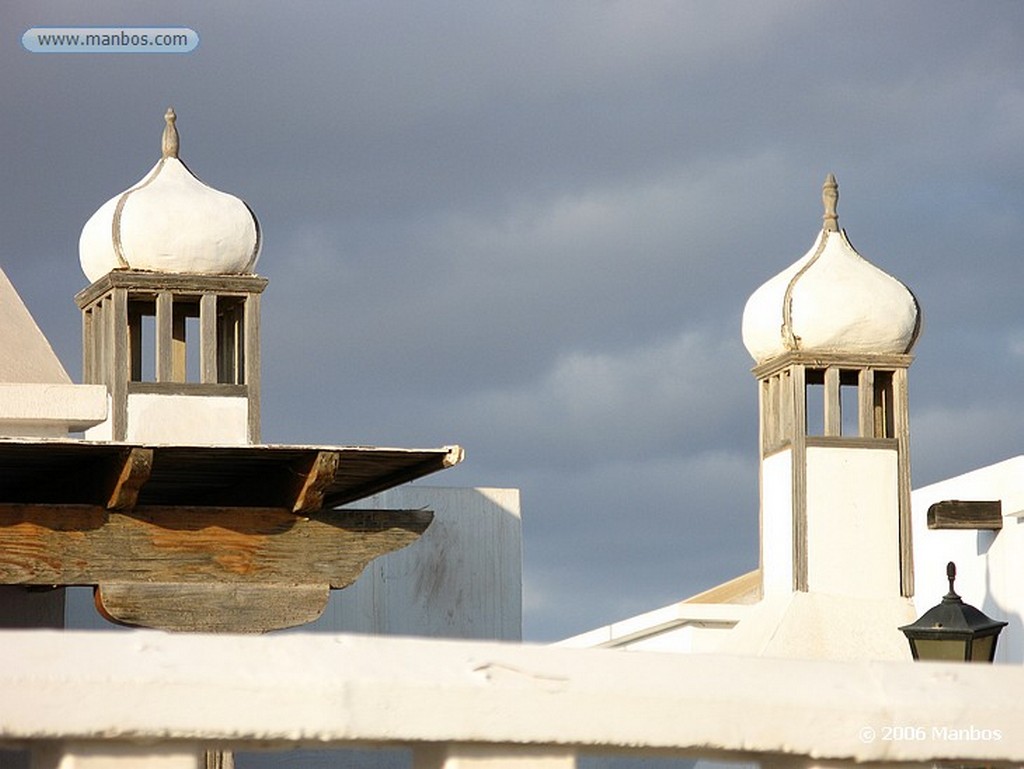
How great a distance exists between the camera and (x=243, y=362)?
14594 millimetres

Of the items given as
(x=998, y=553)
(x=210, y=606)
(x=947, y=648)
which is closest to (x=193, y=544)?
(x=210, y=606)

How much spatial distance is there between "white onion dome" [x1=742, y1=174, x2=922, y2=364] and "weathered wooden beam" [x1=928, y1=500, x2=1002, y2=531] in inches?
125

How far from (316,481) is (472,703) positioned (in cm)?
624

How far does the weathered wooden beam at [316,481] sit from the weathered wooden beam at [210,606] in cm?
39

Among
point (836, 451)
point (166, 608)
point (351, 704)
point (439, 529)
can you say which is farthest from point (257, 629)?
point (836, 451)

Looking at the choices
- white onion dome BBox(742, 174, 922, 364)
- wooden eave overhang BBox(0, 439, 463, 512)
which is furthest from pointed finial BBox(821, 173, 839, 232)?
wooden eave overhang BBox(0, 439, 463, 512)

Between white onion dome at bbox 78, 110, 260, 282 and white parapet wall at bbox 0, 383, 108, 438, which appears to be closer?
white parapet wall at bbox 0, 383, 108, 438

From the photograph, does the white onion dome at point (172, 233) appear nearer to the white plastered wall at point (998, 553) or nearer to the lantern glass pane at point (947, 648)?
the white plastered wall at point (998, 553)

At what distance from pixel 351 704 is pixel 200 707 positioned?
0.58ft

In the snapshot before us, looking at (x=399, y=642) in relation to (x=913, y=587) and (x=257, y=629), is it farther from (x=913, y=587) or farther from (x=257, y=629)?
(x=913, y=587)

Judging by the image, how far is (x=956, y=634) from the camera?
742cm

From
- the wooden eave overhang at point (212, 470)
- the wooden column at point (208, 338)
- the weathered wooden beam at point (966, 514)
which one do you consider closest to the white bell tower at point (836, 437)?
the weathered wooden beam at point (966, 514)

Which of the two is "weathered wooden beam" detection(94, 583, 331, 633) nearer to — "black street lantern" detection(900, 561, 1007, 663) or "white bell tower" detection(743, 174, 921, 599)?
"black street lantern" detection(900, 561, 1007, 663)

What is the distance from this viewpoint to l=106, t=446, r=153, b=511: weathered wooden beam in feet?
26.6
